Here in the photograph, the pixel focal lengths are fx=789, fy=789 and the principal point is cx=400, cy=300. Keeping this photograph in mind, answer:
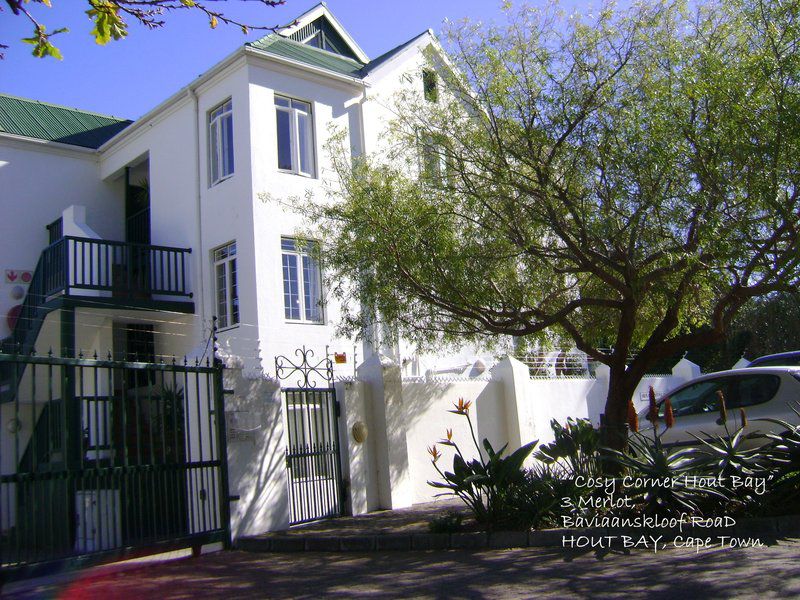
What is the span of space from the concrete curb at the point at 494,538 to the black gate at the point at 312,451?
91 centimetres

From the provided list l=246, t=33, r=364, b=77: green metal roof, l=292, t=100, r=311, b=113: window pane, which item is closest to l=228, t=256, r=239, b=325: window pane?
l=292, t=100, r=311, b=113: window pane

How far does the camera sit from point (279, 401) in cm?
980

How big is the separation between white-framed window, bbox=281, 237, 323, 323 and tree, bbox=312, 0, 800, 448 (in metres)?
3.38

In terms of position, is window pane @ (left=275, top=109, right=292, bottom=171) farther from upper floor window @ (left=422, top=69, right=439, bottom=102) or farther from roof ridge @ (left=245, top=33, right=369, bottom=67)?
upper floor window @ (left=422, top=69, right=439, bottom=102)

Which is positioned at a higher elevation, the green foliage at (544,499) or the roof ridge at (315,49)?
the roof ridge at (315,49)

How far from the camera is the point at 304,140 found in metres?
15.5

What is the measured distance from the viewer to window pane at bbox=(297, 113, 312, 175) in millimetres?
15383

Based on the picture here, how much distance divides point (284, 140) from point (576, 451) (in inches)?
357

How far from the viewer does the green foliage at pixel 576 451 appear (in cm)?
854

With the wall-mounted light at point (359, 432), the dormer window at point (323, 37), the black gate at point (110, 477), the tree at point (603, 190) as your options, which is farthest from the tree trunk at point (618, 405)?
the dormer window at point (323, 37)

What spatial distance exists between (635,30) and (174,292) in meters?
9.60

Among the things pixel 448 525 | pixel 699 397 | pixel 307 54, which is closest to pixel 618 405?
pixel 699 397

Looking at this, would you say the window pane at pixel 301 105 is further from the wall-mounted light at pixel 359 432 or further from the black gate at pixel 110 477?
the black gate at pixel 110 477

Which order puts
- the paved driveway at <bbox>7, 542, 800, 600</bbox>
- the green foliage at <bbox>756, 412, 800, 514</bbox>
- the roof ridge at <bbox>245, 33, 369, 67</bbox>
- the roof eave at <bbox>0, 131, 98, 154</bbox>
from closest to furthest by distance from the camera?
the paved driveway at <bbox>7, 542, 800, 600</bbox> < the green foliage at <bbox>756, 412, 800, 514</bbox> < the roof ridge at <bbox>245, 33, 369, 67</bbox> < the roof eave at <bbox>0, 131, 98, 154</bbox>
